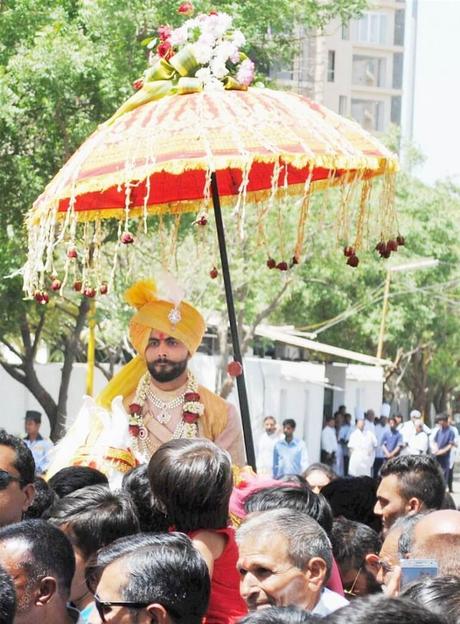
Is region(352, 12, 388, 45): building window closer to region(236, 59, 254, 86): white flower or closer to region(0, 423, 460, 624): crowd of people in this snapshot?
region(236, 59, 254, 86): white flower

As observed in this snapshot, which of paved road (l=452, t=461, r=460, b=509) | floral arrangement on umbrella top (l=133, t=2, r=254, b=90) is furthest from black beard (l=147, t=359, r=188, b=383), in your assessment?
paved road (l=452, t=461, r=460, b=509)

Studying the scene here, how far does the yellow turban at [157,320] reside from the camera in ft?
25.0

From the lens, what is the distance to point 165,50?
7738mm

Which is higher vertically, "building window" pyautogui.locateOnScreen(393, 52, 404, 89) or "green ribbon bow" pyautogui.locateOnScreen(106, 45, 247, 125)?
"green ribbon bow" pyautogui.locateOnScreen(106, 45, 247, 125)

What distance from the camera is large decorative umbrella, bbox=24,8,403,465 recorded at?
22.3ft

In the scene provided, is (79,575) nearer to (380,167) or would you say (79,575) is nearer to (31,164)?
(380,167)

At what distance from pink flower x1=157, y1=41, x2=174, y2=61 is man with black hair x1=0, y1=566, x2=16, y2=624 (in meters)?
4.73

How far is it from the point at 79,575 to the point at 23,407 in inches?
959

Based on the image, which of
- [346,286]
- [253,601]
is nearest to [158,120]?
[253,601]

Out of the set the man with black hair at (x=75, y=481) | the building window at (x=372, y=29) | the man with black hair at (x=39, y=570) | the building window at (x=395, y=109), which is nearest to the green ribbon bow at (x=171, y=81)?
the man with black hair at (x=75, y=481)

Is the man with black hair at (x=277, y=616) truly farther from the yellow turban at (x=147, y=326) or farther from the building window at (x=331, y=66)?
the building window at (x=331, y=66)

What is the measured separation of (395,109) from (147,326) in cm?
7990

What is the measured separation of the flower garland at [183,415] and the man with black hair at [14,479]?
185 cm

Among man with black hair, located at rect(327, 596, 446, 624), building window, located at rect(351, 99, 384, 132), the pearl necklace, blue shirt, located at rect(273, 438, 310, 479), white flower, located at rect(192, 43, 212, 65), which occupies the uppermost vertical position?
white flower, located at rect(192, 43, 212, 65)
